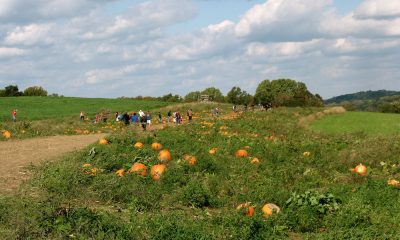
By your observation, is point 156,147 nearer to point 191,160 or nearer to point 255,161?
point 191,160

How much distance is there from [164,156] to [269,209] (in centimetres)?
600

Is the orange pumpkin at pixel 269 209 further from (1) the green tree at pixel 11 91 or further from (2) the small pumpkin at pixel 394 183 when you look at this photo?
(1) the green tree at pixel 11 91

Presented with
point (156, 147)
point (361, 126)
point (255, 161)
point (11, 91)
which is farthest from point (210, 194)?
point (11, 91)

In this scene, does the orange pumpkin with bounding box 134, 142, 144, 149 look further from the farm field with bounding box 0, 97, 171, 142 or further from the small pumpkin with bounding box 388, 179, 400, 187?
the small pumpkin with bounding box 388, 179, 400, 187

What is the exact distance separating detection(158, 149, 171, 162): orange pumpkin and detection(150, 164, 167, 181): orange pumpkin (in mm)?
1261

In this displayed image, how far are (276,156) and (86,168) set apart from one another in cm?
721

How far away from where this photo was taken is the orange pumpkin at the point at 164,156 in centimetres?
1571

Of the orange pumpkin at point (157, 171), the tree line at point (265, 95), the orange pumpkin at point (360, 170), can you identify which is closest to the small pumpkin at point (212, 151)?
the orange pumpkin at point (157, 171)

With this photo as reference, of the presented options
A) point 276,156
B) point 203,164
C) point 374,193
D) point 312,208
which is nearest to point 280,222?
point 312,208

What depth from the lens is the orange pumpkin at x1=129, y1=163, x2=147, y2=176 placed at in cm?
1373

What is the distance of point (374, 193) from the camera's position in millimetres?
11492

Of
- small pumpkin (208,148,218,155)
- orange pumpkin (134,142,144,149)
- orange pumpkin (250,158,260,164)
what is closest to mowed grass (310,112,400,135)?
small pumpkin (208,148,218,155)

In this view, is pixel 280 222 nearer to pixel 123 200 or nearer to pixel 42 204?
pixel 123 200

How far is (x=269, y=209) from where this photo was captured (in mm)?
10555
